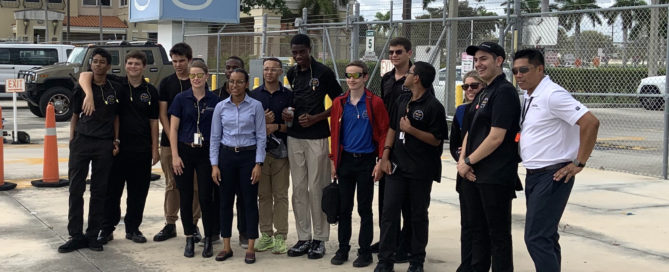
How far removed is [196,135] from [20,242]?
2.01m

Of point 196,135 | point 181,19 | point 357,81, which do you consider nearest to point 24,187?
point 196,135

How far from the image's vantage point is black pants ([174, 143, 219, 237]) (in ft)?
21.7

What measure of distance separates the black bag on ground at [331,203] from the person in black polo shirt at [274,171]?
0.59 meters

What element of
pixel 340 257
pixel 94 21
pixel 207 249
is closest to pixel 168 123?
pixel 207 249

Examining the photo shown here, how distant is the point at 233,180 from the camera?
21.1 feet

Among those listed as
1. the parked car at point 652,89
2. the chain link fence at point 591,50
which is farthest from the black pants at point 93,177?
the parked car at point 652,89

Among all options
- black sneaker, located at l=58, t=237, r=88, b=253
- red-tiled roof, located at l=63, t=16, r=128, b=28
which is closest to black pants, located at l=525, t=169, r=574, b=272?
black sneaker, located at l=58, t=237, r=88, b=253

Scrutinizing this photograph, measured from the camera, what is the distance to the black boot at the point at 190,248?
6.62m

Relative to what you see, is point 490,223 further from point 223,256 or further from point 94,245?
point 94,245

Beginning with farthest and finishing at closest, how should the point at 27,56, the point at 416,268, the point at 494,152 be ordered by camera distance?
the point at 27,56 → the point at 416,268 → the point at 494,152

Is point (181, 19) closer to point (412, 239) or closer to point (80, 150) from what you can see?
point (80, 150)

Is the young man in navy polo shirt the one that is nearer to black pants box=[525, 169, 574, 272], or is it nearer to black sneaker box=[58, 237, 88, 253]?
black pants box=[525, 169, 574, 272]

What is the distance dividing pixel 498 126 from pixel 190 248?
3.00 metres

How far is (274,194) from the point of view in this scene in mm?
6828
